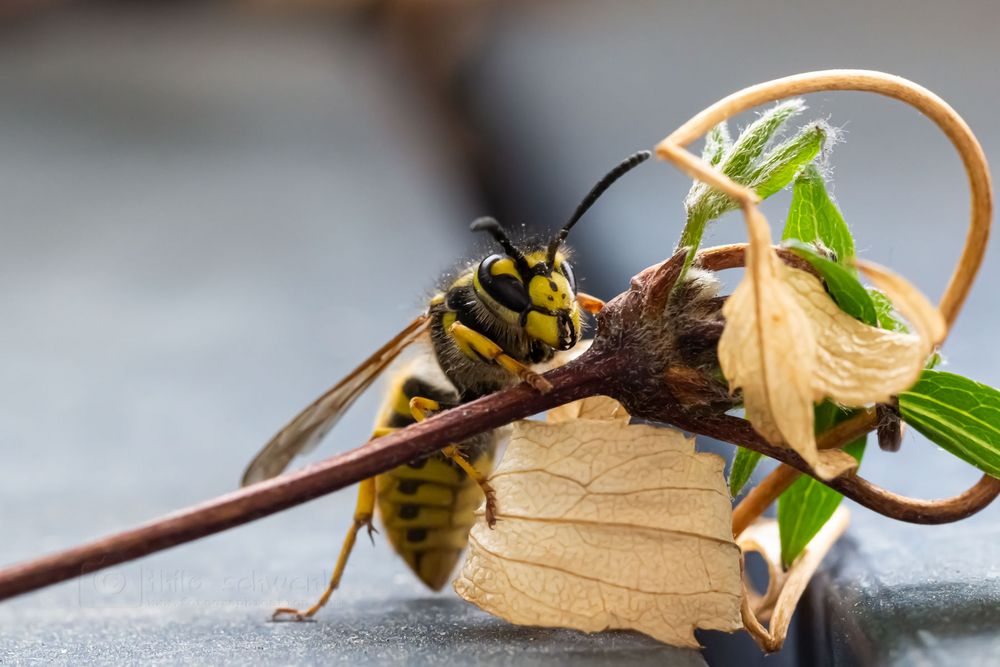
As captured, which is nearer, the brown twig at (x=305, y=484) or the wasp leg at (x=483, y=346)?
the brown twig at (x=305, y=484)

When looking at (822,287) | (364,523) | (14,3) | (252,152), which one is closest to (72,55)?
(14,3)

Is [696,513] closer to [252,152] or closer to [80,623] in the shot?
[80,623]

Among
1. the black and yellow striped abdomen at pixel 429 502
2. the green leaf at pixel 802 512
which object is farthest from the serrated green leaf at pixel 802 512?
the black and yellow striped abdomen at pixel 429 502

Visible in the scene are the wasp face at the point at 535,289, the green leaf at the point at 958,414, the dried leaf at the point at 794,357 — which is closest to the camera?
the dried leaf at the point at 794,357

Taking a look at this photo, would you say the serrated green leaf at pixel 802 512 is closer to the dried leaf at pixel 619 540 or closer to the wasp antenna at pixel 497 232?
the dried leaf at pixel 619 540

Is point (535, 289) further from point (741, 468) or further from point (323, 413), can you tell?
point (323, 413)
